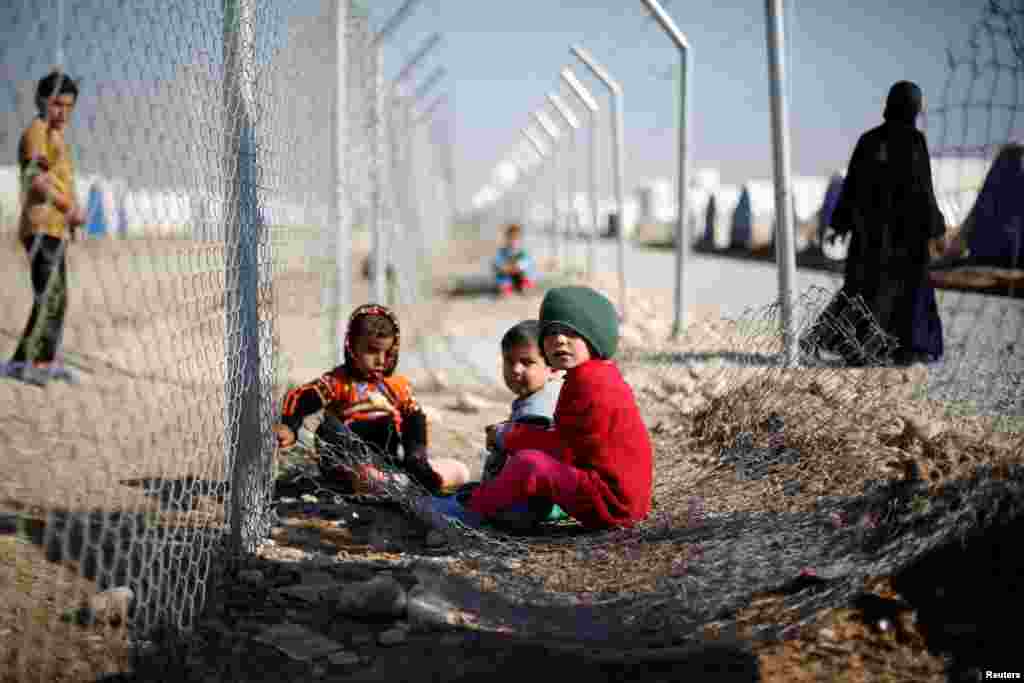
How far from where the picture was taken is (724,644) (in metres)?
2.27

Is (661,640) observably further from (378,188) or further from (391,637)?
(378,188)

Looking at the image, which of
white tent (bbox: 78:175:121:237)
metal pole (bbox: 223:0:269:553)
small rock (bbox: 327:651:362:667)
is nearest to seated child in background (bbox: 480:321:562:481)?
metal pole (bbox: 223:0:269:553)

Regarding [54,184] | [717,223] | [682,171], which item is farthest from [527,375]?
[717,223]

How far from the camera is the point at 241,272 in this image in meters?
2.89

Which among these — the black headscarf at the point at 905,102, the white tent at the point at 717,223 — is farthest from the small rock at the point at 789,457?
the white tent at the point at 717,223

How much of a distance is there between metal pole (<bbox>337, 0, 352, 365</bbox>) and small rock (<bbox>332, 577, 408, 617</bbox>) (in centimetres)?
309

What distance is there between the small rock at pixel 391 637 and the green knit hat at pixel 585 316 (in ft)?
3.62

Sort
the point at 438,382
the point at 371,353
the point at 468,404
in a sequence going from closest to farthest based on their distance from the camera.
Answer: the point at 371,353
the point at 468,404
the point at 438,382

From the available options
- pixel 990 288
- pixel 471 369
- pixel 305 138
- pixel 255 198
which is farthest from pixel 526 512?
pixel 990 288

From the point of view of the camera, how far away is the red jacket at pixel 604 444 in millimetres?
3033

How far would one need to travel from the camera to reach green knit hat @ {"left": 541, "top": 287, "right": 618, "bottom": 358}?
313 cm

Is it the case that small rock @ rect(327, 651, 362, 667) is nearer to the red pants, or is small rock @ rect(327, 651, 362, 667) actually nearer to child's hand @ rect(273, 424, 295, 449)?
the red pants

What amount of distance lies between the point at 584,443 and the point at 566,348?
0.31 meters

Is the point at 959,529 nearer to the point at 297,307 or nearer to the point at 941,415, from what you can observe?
the point at 941,415
